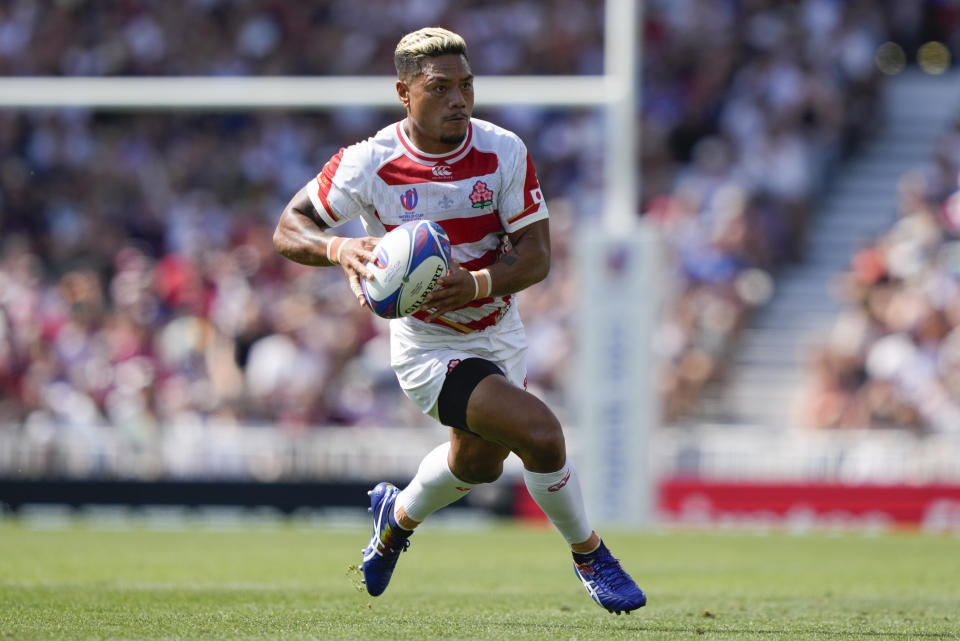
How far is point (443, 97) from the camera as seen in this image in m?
5.87

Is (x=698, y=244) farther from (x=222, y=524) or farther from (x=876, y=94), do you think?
(x=222, y=524)

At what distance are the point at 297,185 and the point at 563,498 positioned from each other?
39.2 ft

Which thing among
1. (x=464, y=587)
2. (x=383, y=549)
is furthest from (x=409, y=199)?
(x=464, y=587)

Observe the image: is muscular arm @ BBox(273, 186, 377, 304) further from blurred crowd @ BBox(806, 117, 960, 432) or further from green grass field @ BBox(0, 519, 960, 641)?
blurred crowd @ BBox(806, 117, 960, 432)

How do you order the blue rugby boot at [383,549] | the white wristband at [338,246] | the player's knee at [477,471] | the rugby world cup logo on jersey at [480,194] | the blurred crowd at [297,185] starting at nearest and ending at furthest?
1. the white wristband at [338,246]
2. the rugby world cup logo on jersey at [480,194]
3. the player's knee at [477,471]
4. the blue rugby boot at [383,549]
5. the blurred crowd at [297,185]

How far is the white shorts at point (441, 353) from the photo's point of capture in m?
6.07

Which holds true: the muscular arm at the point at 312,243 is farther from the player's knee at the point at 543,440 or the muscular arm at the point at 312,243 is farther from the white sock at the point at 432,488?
the white sock at the point at 432,488

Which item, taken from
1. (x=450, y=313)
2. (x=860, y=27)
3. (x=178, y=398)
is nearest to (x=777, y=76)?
(x=860, y=27)

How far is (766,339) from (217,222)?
611 cm

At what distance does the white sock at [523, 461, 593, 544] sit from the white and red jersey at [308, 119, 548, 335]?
A: 0.72 metres

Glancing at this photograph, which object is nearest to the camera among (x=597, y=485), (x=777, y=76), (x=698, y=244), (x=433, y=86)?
(x=433, y=86)

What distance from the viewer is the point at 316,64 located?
18516mm

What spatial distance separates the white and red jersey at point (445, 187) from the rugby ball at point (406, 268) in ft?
1.21

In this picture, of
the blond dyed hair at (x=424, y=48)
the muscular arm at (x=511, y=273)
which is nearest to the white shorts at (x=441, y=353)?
the muscular arm at (x=511, y=273)
